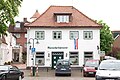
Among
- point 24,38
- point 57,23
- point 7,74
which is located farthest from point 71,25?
point 24,38

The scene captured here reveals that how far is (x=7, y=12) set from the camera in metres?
33.4

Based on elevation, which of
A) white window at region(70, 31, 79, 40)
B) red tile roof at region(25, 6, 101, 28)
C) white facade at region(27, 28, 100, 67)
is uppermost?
red tile roof at region(25, 6, 101, 28)

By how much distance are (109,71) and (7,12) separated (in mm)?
13310

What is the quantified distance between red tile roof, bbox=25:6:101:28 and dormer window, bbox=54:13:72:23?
0.54 metres

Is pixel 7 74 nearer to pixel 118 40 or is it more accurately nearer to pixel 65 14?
pixel 65 14

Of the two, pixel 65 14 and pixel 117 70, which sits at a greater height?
pixel 65 14

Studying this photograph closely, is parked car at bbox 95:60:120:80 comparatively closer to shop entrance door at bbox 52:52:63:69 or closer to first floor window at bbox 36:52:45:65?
shop entrance door at bbox 52:52:63:69

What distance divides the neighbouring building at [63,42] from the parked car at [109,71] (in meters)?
31.9

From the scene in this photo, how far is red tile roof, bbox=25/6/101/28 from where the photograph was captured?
57.0 m

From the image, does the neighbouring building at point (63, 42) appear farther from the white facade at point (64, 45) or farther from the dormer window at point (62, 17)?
the dormer window at point (62, 17)

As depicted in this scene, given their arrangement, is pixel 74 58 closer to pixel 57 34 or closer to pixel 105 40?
pixel 57 34

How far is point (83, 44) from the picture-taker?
56781 millimetres

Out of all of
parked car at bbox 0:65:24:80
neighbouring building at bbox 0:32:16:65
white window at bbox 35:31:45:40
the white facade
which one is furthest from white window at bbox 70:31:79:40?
parked car at bbox 0:65:24:80

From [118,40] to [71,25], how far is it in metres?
64.1
